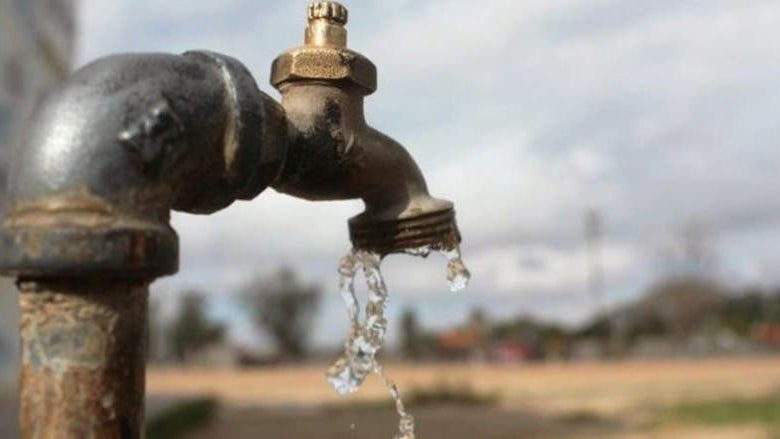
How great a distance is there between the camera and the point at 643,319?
5000 cm

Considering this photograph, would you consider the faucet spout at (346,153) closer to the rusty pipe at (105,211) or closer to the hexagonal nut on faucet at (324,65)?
the hexagonal nut on faucet at (324,65)

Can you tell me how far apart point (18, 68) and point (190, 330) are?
4007 centimetres

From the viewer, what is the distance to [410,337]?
4828 centimetres

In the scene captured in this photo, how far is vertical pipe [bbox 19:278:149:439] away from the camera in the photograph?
2.75ft

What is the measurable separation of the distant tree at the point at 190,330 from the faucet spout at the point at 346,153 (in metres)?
49.0

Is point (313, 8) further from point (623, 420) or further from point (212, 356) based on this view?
point (212, 356)

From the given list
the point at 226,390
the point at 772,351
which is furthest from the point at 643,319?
the point at 226,390

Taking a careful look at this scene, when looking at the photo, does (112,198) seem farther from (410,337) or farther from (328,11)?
(410,337)

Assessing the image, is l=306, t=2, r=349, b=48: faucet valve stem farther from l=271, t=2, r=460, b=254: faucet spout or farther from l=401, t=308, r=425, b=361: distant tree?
l=401, t=308, r=425, b=361: distant tree

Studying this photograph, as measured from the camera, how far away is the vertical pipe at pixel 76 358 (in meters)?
0.84

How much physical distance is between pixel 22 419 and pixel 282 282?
50.1 metres

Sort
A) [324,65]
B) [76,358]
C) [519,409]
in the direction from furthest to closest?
[519,409] < [324,65] < [76,358]

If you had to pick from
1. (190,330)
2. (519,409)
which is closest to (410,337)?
(190,330)

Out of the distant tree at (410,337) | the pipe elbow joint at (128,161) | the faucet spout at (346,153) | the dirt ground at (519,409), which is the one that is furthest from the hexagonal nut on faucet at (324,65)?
the distant tree at (410,337)
